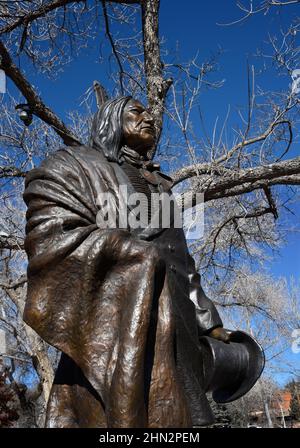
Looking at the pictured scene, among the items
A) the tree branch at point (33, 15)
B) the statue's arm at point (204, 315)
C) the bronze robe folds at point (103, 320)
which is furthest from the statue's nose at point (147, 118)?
the tree branch at point (33, 15)

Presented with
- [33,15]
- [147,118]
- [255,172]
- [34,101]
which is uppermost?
[33,15]

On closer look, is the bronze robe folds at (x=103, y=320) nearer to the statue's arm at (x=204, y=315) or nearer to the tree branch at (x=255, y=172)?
the statue's arm at (x=204, y=315)

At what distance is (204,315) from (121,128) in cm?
137

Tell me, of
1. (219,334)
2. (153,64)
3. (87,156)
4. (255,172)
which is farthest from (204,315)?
(153,64)

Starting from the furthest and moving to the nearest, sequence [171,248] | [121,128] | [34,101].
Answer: [34,101]
[121,128]
[171,248]

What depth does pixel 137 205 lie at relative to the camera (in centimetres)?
297

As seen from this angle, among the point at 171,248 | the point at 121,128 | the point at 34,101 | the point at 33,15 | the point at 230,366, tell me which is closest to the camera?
the point at 230,366

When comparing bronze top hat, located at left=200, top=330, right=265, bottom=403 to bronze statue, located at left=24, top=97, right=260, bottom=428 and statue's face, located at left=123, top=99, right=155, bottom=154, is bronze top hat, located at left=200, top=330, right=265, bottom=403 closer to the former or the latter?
bronze statue, located at left=24, top=97, right=260, bottom=428

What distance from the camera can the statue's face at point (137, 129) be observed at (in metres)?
3.38

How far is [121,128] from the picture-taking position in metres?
3.38

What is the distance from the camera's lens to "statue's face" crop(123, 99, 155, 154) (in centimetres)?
338

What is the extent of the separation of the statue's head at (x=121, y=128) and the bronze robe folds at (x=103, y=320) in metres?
0.66

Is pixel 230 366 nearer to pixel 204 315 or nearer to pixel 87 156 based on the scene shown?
pixel 204 315
